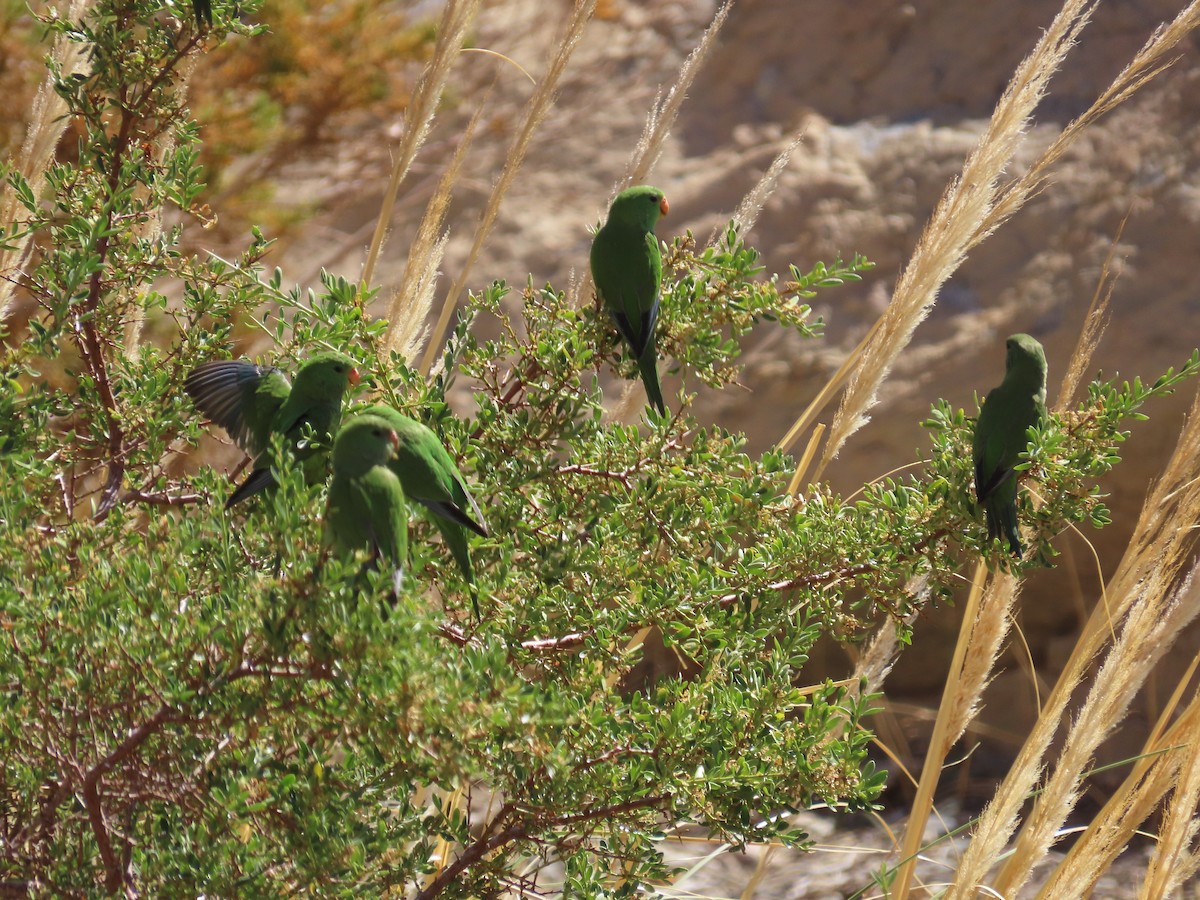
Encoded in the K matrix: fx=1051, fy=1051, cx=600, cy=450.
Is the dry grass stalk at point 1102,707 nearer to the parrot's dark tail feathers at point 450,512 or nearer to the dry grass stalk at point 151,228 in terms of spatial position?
the parrot's dark tail feathers at point 450,512

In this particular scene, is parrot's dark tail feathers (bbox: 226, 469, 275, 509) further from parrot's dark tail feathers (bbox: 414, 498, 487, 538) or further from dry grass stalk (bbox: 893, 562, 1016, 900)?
dry grass stalk (bbox: 893, 562, 1016, 900)

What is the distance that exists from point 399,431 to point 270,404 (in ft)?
1.13

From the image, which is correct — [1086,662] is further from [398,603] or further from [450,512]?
[398,603]

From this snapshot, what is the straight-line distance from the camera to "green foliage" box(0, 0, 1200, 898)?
0.89 metres

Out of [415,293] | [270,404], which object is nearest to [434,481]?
[270,404]

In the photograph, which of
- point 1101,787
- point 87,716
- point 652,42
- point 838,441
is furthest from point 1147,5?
point 87,716

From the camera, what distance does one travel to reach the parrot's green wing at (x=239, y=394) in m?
1.34

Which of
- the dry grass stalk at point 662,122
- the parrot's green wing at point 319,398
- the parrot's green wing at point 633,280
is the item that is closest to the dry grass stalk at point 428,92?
the dry grass stalk at point 662,122

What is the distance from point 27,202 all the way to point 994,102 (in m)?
3.79

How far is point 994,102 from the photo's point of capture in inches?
163

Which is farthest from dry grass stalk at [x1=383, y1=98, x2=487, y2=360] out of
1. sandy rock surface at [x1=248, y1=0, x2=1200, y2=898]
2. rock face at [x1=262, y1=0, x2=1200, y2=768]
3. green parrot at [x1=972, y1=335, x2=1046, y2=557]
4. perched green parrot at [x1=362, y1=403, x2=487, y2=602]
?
rock face at [x1=262, y1=0, x2=1200, y2=768]

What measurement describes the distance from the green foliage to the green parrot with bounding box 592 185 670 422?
3 cm

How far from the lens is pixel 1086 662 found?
1.59m

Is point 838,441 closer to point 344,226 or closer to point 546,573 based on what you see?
point 546,573
